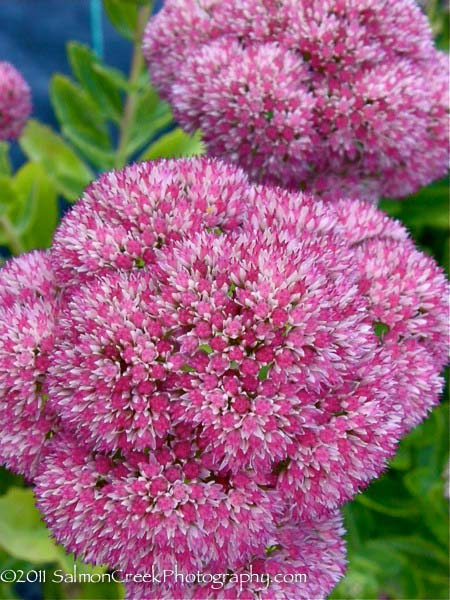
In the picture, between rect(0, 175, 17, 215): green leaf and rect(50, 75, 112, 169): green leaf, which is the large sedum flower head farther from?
rect(50, 75, 112, 169): green leaf

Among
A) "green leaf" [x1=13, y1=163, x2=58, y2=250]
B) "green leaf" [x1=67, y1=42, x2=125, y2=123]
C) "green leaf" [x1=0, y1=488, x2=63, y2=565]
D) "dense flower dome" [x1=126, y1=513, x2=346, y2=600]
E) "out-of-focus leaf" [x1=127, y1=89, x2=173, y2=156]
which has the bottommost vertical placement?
"green leaf" [x1=0, y1=488, x2=63, y2=565]

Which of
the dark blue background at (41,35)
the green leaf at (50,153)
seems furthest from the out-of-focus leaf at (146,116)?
the dark blue background at (41,35)

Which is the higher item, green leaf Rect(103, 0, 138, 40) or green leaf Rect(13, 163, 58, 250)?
green leaf Rect(103, 0, 138, 40)

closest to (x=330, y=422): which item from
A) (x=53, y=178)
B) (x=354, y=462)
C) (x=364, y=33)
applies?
(x=354, y=462)

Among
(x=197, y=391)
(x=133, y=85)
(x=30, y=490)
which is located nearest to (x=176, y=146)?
(x=133, y=85)

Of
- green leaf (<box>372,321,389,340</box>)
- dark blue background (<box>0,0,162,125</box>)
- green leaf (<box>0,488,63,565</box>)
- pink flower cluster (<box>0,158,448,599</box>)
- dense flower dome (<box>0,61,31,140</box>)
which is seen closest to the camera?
pink flower cluster (<box>0,158,448,599</box>)

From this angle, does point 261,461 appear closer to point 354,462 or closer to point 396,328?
point 354,462

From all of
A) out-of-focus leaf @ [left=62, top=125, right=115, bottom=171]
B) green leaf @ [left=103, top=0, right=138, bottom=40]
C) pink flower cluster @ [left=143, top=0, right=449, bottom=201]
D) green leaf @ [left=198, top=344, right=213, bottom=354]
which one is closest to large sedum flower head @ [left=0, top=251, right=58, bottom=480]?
green leaf @ [left=198, top=344, right=213, bottom=354]

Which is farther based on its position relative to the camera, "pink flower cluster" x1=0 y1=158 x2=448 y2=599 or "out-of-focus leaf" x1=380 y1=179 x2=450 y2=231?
"out-of-focus leaf" x1=380 y1=179 x2=450 y2=231
